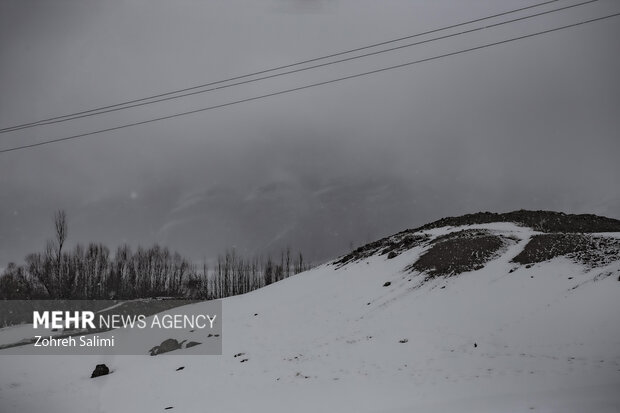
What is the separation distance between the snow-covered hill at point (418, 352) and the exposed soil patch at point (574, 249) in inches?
3.5

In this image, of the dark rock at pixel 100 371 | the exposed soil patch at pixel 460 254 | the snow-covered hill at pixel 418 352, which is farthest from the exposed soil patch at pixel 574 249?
the dark rock at pixel 100 371

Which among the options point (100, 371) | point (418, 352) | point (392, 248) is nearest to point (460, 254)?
point (392, 248)

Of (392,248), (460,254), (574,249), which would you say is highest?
(392,248)

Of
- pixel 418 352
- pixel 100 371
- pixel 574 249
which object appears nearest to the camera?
pixel 418 352

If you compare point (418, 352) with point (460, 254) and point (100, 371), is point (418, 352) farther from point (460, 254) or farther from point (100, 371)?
point (100, 371)

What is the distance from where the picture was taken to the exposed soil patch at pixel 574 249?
19.7 meters

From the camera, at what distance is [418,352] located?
16266 mm

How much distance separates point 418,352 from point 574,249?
40.5ft

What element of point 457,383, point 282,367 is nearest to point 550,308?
point 457,383

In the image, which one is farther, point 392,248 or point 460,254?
point 392,248

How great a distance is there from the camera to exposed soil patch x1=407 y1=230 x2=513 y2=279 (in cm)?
2498

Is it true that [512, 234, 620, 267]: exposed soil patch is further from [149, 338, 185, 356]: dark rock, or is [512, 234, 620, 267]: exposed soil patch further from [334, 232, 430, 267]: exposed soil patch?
[149, 338, 185, 356]: dark rock

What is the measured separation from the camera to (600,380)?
10.9 metres

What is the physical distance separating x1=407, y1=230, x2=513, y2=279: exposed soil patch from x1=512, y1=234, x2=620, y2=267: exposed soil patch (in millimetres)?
2197
